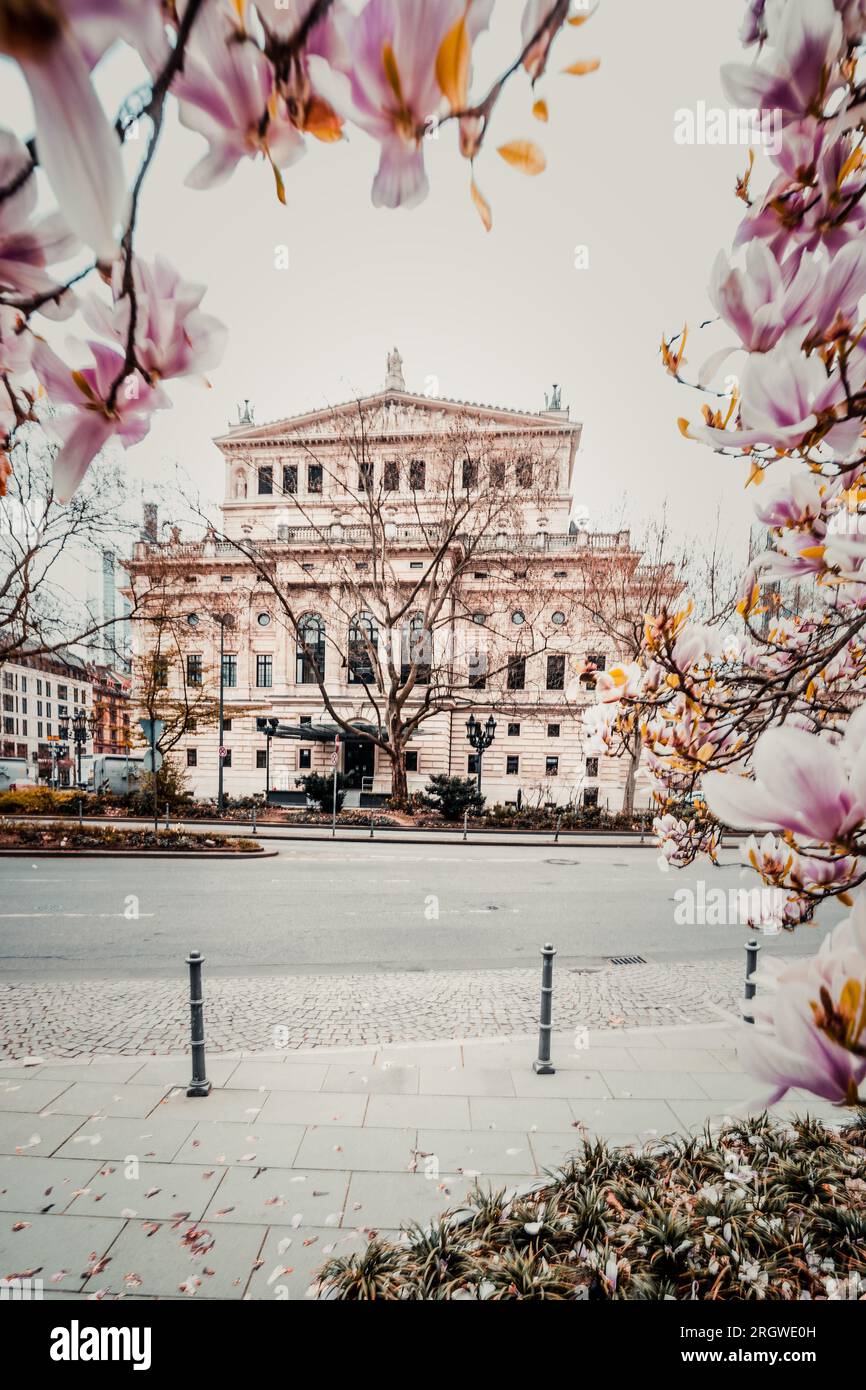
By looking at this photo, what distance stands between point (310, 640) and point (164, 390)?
36.9 meters

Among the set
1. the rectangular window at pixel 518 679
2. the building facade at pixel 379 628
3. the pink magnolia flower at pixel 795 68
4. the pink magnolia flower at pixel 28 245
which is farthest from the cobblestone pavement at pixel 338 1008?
the rectangular window at pixel 518 679

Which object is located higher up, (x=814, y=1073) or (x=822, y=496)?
(x=822, y=496)

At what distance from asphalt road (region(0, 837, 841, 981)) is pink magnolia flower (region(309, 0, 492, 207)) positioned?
26.5 ft

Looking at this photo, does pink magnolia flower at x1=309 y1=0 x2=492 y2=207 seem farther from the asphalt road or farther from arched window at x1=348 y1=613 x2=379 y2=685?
arched window at x1=348 y1=613 x2=379 y2=685

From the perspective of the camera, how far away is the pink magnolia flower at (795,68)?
97cm

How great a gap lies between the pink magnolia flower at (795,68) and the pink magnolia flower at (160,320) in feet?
3.55

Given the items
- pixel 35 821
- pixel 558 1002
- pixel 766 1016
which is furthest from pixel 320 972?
pixel 35 821

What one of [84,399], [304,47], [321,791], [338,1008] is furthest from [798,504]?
[321,791]

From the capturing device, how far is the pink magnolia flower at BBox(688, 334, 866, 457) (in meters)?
1.07

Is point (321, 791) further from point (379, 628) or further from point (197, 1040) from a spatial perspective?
point (197, 1040)

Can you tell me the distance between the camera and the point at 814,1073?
789 millimetres

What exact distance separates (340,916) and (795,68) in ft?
34.0

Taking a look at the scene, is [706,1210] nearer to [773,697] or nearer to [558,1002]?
[773,697]

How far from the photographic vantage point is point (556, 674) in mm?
34125
